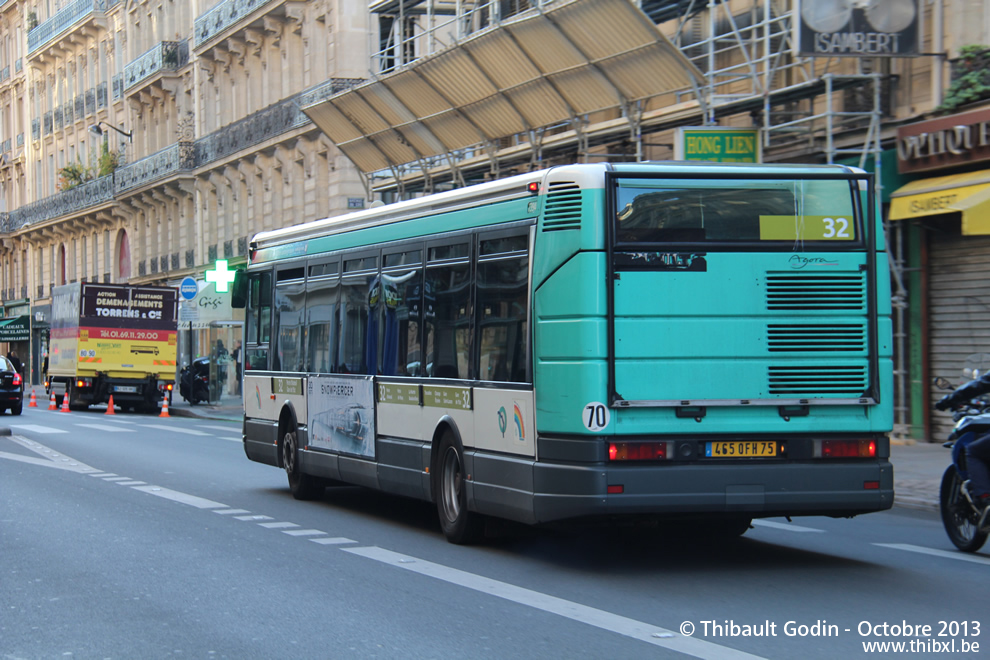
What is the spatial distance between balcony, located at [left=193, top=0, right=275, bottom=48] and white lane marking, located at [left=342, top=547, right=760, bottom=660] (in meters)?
36.9

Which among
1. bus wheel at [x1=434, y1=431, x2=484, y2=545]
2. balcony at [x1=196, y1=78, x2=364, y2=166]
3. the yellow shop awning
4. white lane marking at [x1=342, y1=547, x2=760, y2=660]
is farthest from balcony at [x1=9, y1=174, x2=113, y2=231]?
white lane marking at [x1=342, y1=547, x2=760, y2=660]

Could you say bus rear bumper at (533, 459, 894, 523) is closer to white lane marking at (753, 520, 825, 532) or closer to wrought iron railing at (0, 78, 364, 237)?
white lane marking at (753, 520, 825, 532)

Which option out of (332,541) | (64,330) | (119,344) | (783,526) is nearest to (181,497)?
(332,541)

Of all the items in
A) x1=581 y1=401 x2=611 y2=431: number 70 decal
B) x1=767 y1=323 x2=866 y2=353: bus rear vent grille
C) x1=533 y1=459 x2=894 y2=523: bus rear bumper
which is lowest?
x1=533 y1=459 x2=894 y2=523: bus rear bumper

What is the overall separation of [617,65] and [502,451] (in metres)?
13.8

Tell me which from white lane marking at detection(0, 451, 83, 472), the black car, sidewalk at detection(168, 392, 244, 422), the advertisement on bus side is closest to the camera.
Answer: the advertisement on bus side

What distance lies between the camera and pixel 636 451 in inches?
344

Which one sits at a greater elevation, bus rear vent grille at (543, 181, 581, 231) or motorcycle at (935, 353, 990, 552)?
bus rear vent grille at (543, 181, 581, 231)

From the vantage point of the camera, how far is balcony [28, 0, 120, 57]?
66.2 m

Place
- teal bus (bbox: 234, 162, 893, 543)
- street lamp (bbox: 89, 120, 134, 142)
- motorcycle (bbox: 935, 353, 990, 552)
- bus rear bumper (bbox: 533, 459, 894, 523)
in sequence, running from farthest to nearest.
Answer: street lamp (bbox: 89, 120, 134, 142) < motorcycle (bbox: 935, 353, 990, 552) < teal bus (bbox: 234, 162, 893, 543) < bus rear bumper (bbox: 533, 459, 894, 523)

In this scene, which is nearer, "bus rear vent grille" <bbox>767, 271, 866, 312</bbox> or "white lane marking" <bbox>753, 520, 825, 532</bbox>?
"bus rear vent grille" <bbox>767, 271, 866, 312</bbox>

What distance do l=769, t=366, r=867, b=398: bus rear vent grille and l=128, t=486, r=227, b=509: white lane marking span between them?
20.1 ft

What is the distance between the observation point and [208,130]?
2068 inches

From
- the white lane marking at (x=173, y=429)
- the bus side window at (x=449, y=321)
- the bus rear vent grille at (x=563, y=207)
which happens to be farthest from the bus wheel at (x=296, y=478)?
the white lane marking at (x=173, y=429)
